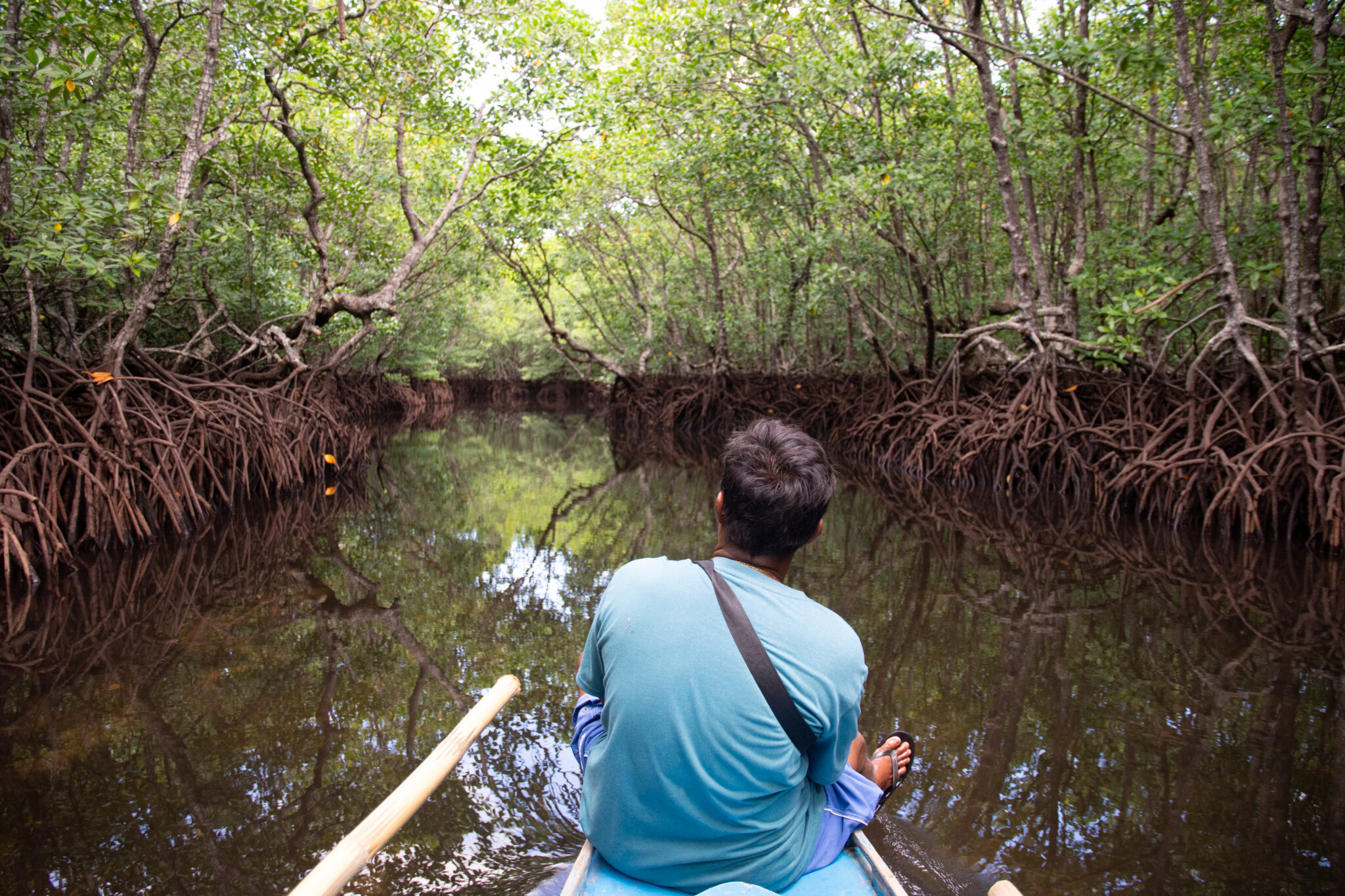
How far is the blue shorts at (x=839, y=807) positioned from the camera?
147cm

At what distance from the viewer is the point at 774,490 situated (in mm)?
1357

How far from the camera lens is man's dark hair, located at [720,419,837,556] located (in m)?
1.36

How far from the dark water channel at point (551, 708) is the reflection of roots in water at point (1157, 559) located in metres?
0.03

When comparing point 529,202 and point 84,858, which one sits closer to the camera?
point 84,858

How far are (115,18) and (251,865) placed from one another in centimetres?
602

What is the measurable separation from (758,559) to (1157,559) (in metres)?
4.79

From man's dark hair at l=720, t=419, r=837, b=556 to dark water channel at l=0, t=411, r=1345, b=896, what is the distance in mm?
1159

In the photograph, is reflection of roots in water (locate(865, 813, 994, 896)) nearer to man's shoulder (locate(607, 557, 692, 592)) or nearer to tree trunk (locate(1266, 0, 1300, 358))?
man's shoulder (locate(607, 557, 692, 592))

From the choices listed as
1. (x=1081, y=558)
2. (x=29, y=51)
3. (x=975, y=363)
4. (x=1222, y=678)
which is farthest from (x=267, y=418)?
(x=975, y=363)

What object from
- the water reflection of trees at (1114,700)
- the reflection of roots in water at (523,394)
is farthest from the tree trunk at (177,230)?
the reflection of roots in water at (523,394)

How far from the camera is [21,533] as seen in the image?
4367 mm

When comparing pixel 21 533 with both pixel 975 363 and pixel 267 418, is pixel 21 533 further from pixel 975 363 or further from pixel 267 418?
pixel 975 363

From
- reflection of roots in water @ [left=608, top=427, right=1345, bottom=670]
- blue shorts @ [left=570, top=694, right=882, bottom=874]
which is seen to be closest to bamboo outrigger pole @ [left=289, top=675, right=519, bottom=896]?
blue shorts @ [left=570, top=694, right=882, bottom=874]

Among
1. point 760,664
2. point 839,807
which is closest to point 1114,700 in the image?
point 839,807
